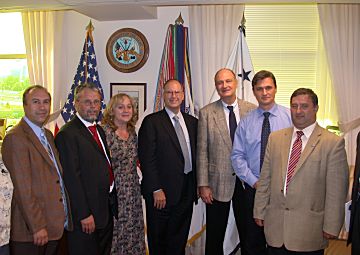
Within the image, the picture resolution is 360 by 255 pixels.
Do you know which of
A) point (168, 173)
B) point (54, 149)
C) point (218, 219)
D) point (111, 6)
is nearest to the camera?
point (54, 149)

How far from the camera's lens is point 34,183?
2.24 m

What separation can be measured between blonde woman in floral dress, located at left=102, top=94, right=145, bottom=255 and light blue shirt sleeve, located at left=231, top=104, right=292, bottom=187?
Answer: 810mm

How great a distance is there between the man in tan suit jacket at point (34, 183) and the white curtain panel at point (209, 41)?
2.11 meters

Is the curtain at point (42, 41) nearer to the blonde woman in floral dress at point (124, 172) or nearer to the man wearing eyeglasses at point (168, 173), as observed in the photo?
the blonde woman in floral dress at point (124, 172)

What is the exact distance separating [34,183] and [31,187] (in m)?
0.03

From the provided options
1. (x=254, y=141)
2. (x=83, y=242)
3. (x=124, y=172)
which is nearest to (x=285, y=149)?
(x=254, y=141)

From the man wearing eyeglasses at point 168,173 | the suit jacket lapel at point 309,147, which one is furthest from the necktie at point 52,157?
the suit jacket lapel at point 309,147

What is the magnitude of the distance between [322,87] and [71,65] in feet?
10.1

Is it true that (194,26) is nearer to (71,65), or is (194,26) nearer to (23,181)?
(71,65)

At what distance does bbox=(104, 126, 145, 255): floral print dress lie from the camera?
273 centimetres

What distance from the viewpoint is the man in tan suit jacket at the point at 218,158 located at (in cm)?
291

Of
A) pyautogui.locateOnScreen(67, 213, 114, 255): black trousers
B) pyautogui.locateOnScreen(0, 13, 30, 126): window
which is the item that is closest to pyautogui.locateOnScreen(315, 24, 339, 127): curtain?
pyautogui.locateOnScreen(67, 213, 114, 255): black trousers

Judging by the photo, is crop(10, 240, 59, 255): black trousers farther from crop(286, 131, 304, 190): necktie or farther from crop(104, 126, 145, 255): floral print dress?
crop(286, 131, 304, 190): necktie

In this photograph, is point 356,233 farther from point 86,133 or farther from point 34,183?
point 34,183
